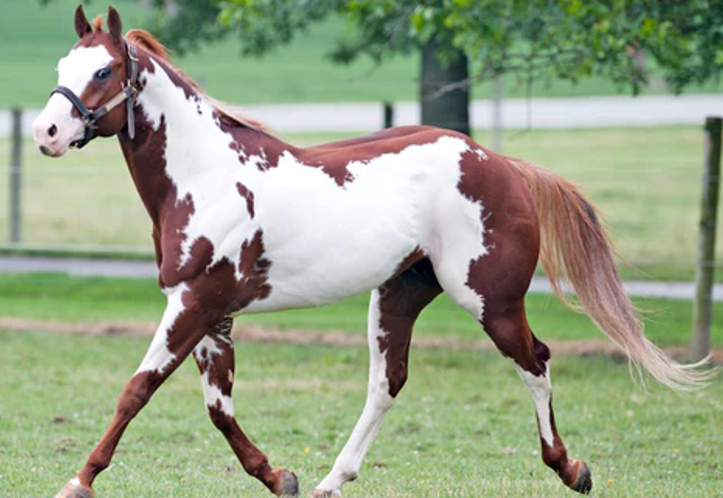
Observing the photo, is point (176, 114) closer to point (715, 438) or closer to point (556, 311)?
point (715, 438)

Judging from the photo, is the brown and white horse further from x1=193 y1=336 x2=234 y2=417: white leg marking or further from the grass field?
the grass field

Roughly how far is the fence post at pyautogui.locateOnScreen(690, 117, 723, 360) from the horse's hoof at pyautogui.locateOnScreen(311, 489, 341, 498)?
5930 mm

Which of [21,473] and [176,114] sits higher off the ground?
[176,114]

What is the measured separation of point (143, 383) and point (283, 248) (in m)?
0.86

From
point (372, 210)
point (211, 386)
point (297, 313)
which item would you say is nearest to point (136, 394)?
point (211, 386)

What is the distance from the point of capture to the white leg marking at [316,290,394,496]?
20.3 feet

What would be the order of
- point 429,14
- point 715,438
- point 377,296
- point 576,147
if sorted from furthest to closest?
point 576,147
point 429,14
point 715,438
point 377,296

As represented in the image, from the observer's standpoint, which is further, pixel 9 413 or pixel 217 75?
pixel 217 75

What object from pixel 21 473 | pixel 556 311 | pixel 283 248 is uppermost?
pixel 283 248

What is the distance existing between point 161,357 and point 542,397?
6.30ft

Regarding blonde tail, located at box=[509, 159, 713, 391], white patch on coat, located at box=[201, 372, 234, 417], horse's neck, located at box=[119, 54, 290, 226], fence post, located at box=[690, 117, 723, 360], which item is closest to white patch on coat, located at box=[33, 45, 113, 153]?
horse's neck, located at box=[119, 54, 290, 226]

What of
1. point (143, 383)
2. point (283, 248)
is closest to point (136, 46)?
point (283, 248)

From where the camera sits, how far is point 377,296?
6430 mm

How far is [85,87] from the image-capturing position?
5391 mm
